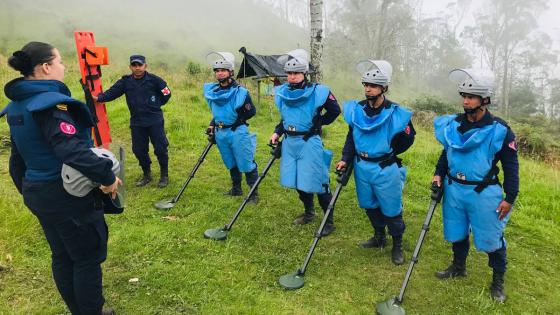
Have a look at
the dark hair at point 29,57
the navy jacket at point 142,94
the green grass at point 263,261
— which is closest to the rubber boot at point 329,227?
the green grass at point 263,261

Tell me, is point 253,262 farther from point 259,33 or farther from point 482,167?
point 259,33

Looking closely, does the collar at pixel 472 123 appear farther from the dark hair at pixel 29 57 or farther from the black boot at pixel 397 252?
the dark hair at pixel 29 57

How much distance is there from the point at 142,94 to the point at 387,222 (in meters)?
4.51

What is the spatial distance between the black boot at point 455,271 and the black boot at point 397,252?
45 centimetres

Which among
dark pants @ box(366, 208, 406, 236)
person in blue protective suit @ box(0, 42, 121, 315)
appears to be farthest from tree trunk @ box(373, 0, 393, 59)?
person in blue protective suit @ box(0, 42, 121, 315)

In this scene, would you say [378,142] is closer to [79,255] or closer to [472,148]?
[472,148]

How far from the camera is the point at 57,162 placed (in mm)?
2998

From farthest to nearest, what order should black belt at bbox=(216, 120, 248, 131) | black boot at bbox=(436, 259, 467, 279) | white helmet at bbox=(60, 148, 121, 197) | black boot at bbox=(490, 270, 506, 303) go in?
black belt at bbox=(216, 120, 248, 131), black boot at bbox=(436, 259, 467, 279), black boot at bbox=(490, 270, 506, 303), white helmet at bbox=(60, 148, 121, 197)

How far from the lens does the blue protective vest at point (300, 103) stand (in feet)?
17.0

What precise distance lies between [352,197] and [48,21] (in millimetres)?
33943

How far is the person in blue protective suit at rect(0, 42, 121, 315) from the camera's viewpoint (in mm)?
2822

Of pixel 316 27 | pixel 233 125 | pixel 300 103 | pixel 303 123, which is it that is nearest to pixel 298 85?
pixel 300 103

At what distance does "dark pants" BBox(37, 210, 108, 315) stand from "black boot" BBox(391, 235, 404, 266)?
3358 millimetres

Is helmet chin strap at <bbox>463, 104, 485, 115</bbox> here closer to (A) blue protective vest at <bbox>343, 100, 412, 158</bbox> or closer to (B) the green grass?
(A) blue protective vest at <bbox>343, 100, 412, 158</bbox>
